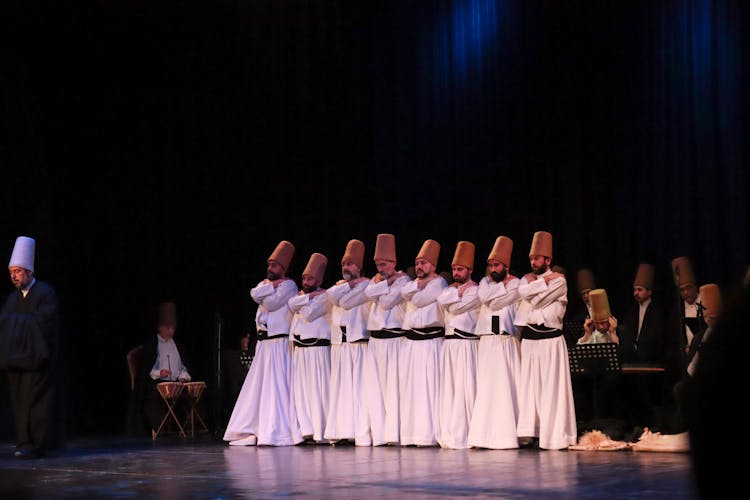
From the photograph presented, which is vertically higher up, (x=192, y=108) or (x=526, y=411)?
(x=192, y=108)

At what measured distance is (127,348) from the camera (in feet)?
43.9

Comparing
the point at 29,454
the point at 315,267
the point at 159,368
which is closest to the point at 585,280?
the point at 315,267

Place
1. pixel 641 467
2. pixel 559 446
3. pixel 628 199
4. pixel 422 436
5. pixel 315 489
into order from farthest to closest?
pixel 628 199, pixel 422 436, pixel 559 446, pixel 641 467, pixel 315 489

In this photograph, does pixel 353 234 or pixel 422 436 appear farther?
pixel 353 234

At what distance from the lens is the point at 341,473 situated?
722cm

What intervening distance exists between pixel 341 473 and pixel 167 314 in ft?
20.7

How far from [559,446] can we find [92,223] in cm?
682

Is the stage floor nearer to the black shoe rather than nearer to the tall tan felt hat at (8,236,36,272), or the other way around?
the black shoe

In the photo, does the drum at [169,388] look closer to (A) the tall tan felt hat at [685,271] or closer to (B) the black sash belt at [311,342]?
(B) the black sash belt at [311,342]

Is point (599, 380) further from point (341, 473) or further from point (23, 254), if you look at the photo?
point (23, 254)

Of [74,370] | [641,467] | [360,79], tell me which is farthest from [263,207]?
[641,467]

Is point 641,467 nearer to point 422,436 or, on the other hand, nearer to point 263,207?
point 422,436

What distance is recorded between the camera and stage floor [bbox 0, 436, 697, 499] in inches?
237

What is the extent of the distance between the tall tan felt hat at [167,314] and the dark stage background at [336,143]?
469 millimetres
